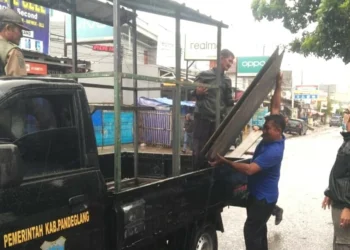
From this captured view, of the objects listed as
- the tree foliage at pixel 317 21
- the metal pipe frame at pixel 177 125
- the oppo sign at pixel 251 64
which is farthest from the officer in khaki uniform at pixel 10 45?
the oppo sign at pixel 251 64

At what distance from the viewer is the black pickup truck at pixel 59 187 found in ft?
6.59

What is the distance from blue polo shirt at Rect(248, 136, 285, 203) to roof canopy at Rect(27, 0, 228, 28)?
1.46 m

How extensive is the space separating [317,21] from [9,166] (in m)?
5.94

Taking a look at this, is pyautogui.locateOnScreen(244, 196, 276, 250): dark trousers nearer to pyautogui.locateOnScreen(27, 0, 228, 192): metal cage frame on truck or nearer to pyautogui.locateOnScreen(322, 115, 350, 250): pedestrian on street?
pyautogui.locateOnScreen(322, 115, 350, 250): pedestrian on street

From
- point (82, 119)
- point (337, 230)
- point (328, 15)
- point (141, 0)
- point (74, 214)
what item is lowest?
point (337, 230)

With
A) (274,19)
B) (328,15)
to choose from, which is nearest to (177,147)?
(328,15)

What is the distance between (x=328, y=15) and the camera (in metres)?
6.11

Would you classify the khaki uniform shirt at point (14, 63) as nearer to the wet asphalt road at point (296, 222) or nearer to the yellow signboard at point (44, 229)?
the yellow signboard at point (44, 229)

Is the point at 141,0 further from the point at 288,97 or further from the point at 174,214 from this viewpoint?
the point at 288,97

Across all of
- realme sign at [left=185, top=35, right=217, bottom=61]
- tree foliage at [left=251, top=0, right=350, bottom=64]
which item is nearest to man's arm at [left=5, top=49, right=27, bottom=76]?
tree foliage at [left=251, top=0, right=350, bottom=64]

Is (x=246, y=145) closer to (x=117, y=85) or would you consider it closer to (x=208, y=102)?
(x=208, y=102)

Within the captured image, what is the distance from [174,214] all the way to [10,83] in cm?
166

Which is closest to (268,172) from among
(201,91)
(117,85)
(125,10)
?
(201,91)

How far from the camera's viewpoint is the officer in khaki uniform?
9.36ft
